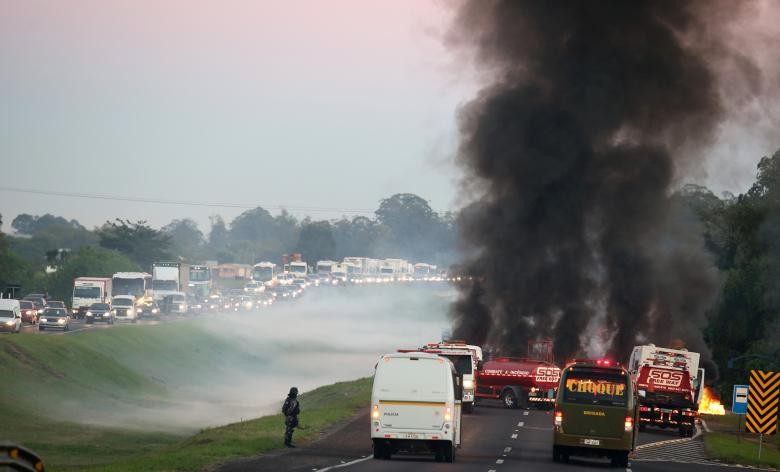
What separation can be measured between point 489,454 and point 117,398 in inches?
1582

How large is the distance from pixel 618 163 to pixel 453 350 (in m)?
38.4

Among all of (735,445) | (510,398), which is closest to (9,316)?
(510,398)

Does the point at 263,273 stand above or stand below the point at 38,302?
above

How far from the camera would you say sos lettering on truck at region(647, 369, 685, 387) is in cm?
5347

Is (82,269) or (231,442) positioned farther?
(82,269)

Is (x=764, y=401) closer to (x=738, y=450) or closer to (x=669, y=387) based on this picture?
(x=738, y=450)

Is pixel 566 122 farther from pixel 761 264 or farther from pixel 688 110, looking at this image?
pixel 761 264

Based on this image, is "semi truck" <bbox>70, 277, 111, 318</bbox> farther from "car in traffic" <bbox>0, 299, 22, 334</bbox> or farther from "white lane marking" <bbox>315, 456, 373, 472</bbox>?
"white lane marking" <bbox>315, 456, 373, 472</bbox>

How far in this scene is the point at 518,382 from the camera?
5934cm

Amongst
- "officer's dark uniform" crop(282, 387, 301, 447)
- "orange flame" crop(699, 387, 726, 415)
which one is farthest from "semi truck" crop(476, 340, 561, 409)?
"officer's dark uniform" crop(282, 387, 301, 447)

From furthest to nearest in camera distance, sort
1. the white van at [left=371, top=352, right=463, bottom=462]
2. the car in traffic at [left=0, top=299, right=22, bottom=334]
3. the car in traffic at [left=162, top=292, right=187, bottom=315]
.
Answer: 1. the car in traffic at [left=162, top=292, right=187, bottom=315]
2. the car in traffic at [left=0, top=299, right=22, bottom=334]
3. the white van at [left=371, top=352, right=463, bottom=462]

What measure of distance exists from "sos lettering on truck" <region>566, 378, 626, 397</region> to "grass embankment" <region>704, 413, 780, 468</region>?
7.74 meters

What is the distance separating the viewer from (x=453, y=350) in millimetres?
53594

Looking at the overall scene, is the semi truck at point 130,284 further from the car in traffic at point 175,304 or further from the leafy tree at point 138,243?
the leafy tree at point 138,243
